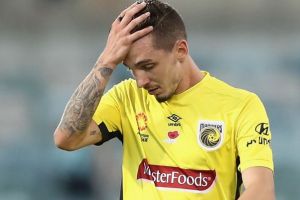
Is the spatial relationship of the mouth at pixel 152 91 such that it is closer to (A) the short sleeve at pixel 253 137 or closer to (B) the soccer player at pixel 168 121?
(B) the soccer player at pixel 168 121

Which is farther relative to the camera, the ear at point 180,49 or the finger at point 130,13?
the ear at point 180,49

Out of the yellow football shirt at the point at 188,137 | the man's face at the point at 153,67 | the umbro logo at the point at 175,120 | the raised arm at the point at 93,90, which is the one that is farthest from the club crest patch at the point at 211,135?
the raised arm at the point at 93,90

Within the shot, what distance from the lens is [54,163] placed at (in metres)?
7.17

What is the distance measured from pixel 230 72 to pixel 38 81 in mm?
2167

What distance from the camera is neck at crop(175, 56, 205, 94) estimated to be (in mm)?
3121

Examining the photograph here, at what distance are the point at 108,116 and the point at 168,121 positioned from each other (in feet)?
0.93

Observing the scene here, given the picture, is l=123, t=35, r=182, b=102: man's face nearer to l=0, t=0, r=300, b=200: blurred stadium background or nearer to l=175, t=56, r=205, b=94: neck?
l=175, t=56, r=205, b=94: neck

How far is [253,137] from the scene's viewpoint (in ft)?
9.46

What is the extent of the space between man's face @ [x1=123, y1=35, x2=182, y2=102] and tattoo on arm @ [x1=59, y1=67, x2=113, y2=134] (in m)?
0.16

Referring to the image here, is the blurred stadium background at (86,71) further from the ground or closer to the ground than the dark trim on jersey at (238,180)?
further from the ground

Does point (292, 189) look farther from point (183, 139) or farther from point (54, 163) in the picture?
point (183, 139)

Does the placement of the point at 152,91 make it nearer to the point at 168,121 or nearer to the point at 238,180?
the point at 168,121

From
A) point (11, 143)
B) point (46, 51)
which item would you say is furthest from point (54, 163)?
point (46, 51)

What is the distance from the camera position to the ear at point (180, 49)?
304 cm
